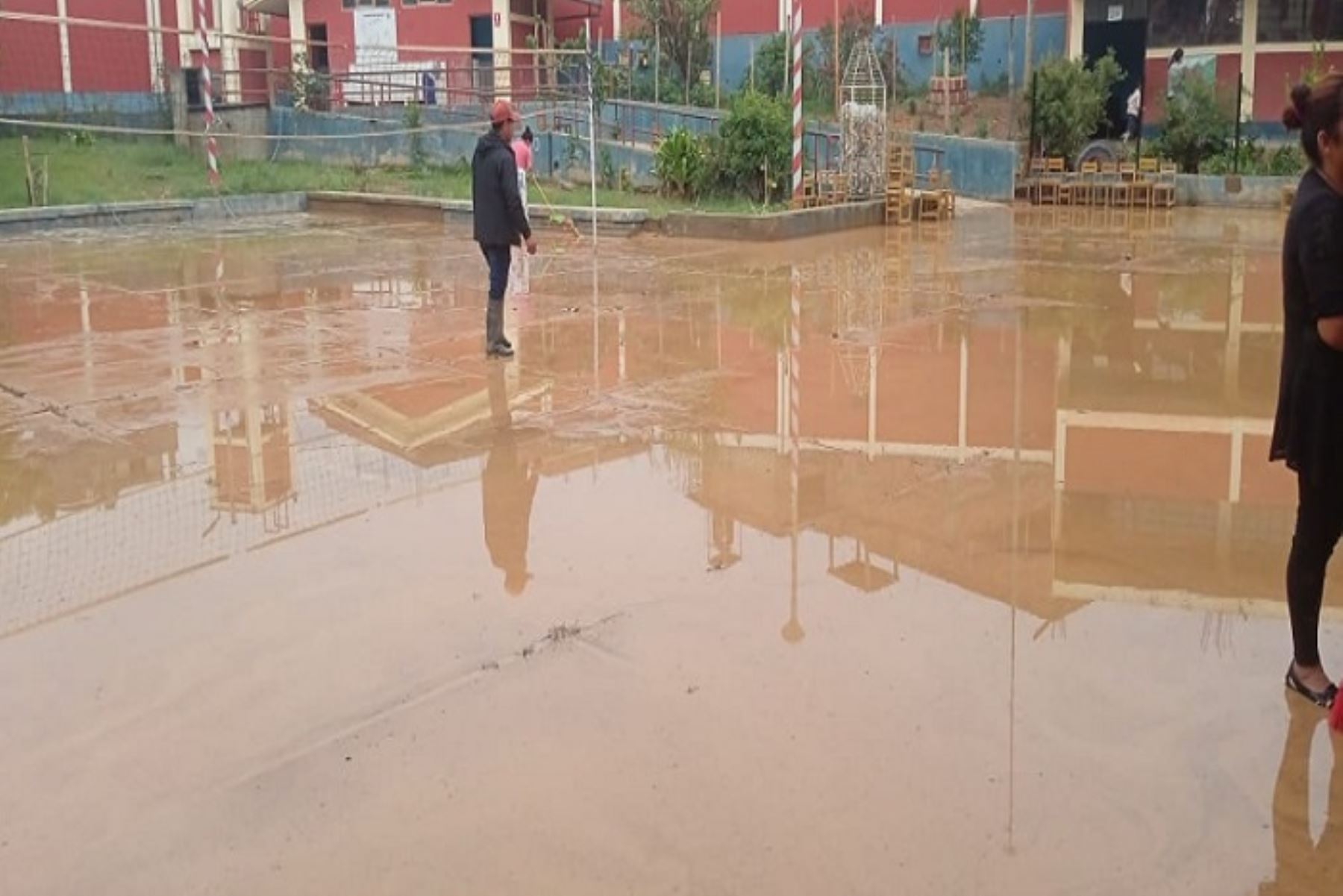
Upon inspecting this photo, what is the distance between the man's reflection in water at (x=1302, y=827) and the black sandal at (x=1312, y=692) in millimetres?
64

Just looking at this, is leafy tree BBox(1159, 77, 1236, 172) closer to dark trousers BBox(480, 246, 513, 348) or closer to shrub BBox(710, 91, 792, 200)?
shrub BBox(710, 91, 792, 200)

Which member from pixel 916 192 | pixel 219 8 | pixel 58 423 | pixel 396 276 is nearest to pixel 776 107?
pixel 916 192

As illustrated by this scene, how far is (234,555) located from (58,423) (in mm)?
2695

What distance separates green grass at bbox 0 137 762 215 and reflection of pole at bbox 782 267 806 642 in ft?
23.6

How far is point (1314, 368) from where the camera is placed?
380cm

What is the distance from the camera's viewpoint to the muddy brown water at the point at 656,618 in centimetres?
334

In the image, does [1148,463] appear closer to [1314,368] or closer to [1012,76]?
[1314,368]

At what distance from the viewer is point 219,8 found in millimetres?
36469

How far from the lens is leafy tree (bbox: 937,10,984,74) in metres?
29.7

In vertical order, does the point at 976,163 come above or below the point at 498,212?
above

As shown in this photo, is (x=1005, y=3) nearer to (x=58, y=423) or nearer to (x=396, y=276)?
(x=396, y=276)

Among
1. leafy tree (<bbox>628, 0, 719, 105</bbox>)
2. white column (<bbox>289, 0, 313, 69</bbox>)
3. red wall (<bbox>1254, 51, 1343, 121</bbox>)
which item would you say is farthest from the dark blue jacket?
white column (<bbox>289, 0, 313, 69</bbox>)

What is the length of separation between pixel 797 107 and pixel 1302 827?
1481 centimetres

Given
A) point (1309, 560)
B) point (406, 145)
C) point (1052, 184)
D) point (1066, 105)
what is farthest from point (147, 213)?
point (1309, 560)
